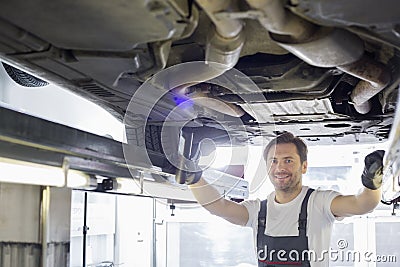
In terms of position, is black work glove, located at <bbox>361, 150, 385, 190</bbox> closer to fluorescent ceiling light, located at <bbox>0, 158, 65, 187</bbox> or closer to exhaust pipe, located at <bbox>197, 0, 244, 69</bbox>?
exhaust pipe, located at <bbox>197, 0, 244, 69</bbox>

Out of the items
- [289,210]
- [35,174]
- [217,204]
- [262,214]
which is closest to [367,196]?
[289,210]

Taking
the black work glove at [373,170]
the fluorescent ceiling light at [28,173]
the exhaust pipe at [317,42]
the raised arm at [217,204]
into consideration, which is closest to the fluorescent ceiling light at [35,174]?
the fluorescent ceiling light at [28,173]

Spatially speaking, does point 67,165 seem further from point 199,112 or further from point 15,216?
point 199,112

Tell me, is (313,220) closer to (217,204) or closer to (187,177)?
(217,204)

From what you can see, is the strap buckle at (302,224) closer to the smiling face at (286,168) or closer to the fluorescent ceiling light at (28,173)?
the smiling face at (286,168)

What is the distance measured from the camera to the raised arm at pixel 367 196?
6.33 ft

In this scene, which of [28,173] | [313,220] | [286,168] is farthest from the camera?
[286,168]

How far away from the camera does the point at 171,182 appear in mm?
1934

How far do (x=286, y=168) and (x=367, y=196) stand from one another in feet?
1.34

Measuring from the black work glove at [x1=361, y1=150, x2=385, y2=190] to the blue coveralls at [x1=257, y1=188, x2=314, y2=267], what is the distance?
0.34m

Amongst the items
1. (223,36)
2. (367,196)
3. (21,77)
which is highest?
(21,77)

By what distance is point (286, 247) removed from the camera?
87.6 inches

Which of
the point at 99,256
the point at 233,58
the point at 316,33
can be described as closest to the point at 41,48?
the point at 233,58

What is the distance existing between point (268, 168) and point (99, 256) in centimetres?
182
